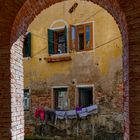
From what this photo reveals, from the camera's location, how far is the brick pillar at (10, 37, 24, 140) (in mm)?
3979

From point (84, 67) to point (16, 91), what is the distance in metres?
9.93

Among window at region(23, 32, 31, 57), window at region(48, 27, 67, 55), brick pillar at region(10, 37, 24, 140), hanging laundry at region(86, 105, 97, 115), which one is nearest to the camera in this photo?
brick pillar at region(10, 37, 24, 140)

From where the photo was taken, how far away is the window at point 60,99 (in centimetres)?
1440

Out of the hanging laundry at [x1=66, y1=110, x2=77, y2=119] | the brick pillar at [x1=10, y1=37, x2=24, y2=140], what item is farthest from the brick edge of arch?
the hanging laundry at [x1=66, y1=110, x2=77, y2=119]

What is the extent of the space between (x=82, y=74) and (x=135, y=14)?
10.6 m

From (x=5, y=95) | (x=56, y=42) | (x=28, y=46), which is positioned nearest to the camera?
(x=5, y=95)

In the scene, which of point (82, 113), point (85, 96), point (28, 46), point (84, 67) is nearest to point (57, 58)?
point (84, 67)

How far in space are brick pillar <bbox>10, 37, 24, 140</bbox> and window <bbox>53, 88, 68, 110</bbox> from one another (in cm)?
997

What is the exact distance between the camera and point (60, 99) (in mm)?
14625

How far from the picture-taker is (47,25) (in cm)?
1498

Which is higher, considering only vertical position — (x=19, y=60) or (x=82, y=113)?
(x=19, y=60)

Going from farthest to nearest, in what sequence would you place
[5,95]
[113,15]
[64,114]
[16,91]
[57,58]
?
[57,58] < [64,114] < [113,15] < [16,91] < [5,95]

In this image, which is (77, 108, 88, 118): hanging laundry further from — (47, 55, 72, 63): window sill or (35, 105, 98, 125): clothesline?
(47, 55, 72, 63): window sill

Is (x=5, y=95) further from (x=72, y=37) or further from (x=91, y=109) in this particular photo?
(x=72, y=37)
